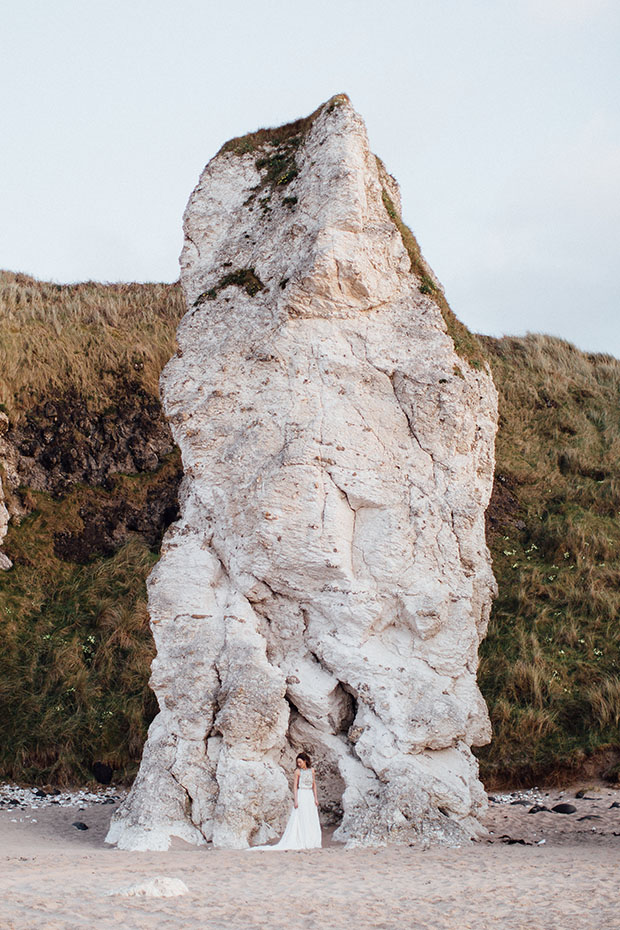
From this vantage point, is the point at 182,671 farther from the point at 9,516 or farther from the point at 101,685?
the point at 9,516

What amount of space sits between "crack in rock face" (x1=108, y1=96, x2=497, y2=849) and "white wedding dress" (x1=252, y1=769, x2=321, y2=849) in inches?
12.8

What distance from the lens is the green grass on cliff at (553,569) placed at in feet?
39.8

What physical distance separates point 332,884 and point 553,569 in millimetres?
Answer: 11400

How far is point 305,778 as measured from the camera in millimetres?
7863

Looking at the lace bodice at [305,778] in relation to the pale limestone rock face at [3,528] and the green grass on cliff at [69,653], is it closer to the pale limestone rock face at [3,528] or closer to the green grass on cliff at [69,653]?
the green grass on cliff at [69,653]

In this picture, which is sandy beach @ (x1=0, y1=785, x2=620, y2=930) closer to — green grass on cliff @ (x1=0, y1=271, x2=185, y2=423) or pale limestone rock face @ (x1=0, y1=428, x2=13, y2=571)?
pale limestone rock face @ (x1=0, y1=428, x2=13, y2=571)

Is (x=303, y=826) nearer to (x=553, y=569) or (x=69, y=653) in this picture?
(x=69, y=653)

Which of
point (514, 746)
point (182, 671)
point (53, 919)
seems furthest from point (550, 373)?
point (53, 919)

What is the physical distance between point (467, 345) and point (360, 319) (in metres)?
1.42

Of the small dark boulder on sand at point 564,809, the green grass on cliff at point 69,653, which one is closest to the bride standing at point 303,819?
the small dark boulder on sand at point 564,809

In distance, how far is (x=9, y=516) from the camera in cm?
1706

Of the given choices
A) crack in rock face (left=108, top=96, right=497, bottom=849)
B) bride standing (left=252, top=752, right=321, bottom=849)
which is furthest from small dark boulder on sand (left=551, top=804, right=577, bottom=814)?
bride standing (left=252, top=752, right=321, bottom=849)

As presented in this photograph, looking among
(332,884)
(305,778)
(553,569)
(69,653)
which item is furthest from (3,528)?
(332,884)

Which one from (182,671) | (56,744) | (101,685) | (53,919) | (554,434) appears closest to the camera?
(53,919)
